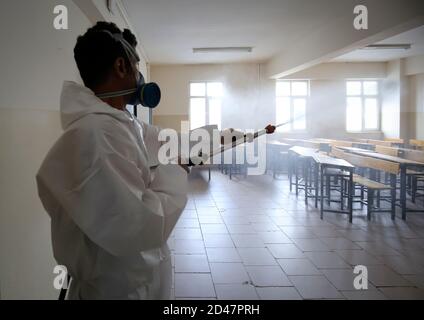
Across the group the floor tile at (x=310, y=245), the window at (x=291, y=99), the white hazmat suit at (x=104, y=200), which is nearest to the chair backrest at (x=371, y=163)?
the floor tile at (x=310, y=245)

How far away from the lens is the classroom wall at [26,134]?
4.17 ft

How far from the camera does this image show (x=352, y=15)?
4062 millimetres

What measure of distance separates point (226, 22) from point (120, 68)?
422cm

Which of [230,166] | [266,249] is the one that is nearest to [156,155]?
[266,249]

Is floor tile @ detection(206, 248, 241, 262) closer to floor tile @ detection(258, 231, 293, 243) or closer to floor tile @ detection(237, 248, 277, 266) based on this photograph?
floor tile @ detection(237, 248, 277, 266)

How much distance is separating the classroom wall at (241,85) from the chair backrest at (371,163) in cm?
352

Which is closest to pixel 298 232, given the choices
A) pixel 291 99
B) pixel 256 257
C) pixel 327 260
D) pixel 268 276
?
pixel 327 260

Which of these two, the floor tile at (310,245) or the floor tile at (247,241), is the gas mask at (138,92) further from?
the floor tile at (310,245)

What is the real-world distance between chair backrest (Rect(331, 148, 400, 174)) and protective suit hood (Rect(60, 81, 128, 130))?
3682 mm

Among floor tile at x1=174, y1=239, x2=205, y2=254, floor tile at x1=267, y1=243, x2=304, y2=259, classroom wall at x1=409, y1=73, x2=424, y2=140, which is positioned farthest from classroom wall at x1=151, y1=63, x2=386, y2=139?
floor tile at x1=267, y1=243, x2=304, y2=259

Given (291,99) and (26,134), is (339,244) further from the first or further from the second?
(291,99)

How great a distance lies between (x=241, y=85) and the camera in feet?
27.2
